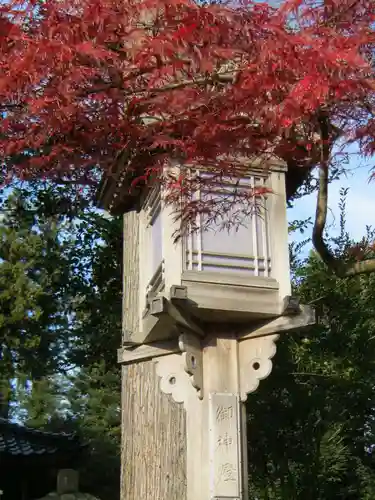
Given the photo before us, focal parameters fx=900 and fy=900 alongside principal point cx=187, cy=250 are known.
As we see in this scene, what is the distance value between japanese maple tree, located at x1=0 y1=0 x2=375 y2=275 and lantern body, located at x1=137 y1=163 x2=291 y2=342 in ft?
3.05

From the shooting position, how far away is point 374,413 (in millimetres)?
12383

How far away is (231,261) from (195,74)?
1.54m

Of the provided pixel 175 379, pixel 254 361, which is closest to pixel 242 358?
pixel 254 361

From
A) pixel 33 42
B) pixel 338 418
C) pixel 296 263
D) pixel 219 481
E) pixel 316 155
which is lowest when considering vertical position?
pixel 219 481

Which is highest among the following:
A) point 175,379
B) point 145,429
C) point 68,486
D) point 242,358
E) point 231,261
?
point 231,261

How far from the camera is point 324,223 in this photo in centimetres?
491

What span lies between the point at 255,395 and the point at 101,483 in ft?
10.2

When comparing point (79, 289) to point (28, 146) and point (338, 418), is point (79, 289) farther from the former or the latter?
point (28, 146)

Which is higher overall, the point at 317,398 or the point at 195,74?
the point at 195,74

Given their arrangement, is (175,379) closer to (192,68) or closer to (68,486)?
(68,486)

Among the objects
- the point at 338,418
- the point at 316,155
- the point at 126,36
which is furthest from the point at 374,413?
the point at 126,36

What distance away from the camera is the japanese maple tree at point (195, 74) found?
469cm

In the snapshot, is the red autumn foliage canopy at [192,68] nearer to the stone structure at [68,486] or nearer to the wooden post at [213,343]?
the wooden post at [213,343]

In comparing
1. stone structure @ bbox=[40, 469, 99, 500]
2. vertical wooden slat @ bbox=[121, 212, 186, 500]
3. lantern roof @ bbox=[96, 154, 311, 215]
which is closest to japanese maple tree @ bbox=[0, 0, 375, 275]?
lantern roof @ bbox=[96, 154, 311, 215]
